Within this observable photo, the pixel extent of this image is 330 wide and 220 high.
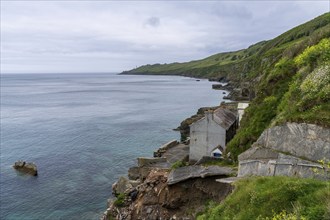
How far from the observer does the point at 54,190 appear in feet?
141

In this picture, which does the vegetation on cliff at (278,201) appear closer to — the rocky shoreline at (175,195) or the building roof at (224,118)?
the rocky shoreline at (175,195)

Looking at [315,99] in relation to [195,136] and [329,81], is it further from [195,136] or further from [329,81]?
[195,136]


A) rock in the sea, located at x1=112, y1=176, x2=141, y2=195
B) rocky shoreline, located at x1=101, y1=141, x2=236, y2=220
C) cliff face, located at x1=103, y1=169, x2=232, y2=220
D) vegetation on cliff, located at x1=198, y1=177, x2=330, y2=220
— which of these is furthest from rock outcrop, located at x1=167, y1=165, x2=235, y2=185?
rock in the sea, located at x1=112, y1=176, x2=141, y2=195

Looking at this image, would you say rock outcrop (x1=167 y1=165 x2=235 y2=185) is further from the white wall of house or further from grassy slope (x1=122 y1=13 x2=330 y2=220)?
the white wall of house

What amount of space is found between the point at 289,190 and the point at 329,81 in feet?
39.2

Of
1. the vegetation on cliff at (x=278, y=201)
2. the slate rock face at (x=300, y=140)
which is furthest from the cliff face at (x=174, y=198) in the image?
the vegetation on cliff at (x=278, y=201)

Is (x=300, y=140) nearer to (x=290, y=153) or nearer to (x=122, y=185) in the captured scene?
(x=290, y=153)

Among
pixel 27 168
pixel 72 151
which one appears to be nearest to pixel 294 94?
pixel 27 168

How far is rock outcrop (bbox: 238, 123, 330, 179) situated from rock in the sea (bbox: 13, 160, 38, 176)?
→ 37945mm

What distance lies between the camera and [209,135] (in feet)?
135

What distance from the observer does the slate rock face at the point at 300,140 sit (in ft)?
61.9

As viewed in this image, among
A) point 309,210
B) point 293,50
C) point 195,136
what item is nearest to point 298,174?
point 309,210

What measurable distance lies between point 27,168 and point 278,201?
152ft

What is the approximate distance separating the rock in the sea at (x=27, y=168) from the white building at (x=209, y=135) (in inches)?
1019
